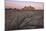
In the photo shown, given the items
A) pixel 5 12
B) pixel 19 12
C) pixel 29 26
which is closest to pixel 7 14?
pixel 5 12

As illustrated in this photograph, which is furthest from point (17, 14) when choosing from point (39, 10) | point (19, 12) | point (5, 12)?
point (39, 10)

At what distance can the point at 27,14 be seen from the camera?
0.94 m

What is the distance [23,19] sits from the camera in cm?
94

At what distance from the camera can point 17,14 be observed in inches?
36.5

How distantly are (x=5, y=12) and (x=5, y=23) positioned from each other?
0.13 m

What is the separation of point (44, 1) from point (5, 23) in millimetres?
524

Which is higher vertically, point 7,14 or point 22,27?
point 7,14

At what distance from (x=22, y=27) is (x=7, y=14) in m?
0.23

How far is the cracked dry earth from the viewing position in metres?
0.92

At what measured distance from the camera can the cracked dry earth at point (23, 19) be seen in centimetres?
92

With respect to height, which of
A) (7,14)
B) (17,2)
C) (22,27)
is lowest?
(22,27)

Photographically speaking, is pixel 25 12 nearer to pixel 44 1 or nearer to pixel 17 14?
pixel 17 14

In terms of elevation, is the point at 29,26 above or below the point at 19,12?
below
